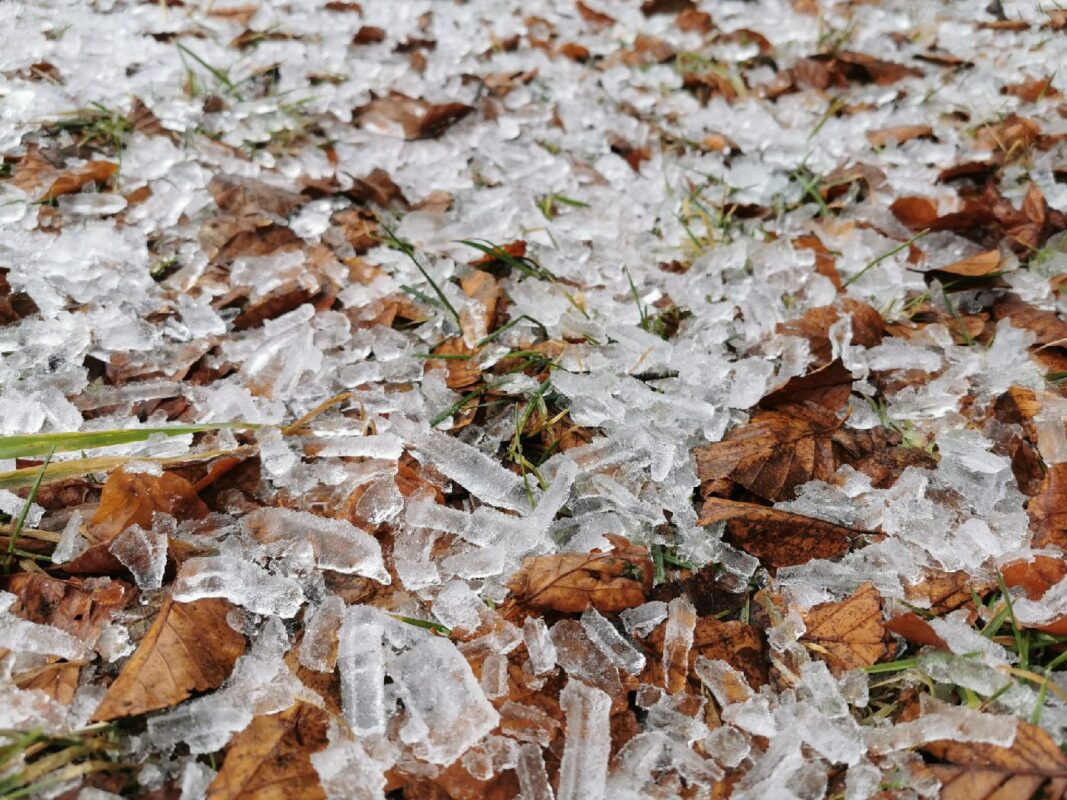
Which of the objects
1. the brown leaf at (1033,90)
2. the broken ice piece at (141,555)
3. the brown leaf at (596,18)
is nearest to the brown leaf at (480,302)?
the broken ice piece at (141,555)

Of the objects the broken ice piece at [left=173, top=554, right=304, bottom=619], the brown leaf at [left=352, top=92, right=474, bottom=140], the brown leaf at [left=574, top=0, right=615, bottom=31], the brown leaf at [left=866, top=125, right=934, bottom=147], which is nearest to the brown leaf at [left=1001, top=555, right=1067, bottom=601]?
the broken ice piece at [left=173, top=554, right=304, bottom=619]

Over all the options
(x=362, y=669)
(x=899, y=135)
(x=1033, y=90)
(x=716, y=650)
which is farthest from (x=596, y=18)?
(x=362, y=669)

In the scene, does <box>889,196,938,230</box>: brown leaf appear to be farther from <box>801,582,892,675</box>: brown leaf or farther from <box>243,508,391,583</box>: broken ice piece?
<box>243,508,391,583</box>: broken ice piece

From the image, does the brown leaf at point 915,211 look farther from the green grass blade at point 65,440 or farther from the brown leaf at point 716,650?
the green grass blade at point 65,440

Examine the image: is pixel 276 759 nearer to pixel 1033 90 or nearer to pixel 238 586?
pixel 238 586

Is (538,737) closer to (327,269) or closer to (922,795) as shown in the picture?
(922,795)

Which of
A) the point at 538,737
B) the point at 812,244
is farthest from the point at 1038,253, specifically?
the point at 538,737
